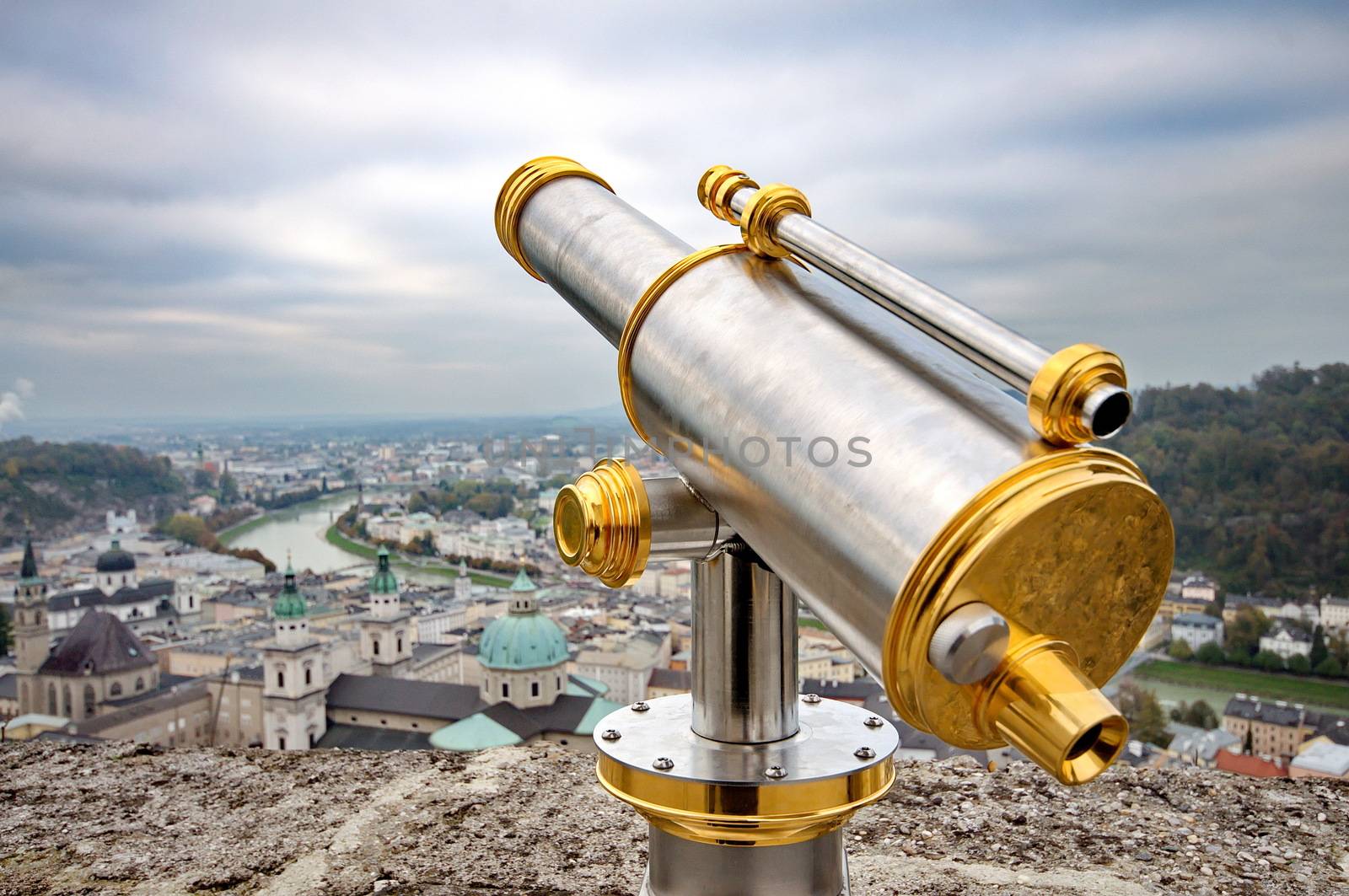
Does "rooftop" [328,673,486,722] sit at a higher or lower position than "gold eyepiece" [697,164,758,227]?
lower

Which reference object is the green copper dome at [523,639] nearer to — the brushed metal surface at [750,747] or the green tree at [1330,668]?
the green tree at [1330,668]

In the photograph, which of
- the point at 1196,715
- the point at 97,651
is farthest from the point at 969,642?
the point at 97,651

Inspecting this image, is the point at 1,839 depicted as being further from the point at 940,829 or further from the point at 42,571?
the point at 42,571

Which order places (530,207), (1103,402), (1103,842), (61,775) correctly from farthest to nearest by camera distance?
(61,775) < (1103,842) < (530,207) < (1103,402)

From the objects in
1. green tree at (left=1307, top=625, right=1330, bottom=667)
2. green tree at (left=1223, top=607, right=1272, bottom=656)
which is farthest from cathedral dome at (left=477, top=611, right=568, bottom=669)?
green tree at (left=1307, top=625, right=1330, bottom=667)

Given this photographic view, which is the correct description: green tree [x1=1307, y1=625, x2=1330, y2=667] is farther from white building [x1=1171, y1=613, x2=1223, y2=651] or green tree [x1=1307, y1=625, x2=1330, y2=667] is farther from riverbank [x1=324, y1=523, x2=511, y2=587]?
riverbank [x1=324, y1=523, x2=511, y2=587]

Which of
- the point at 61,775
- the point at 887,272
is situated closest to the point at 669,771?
the point at 887,272

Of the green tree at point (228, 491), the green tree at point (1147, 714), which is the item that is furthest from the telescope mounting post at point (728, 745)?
the green tree at point (228, 491)

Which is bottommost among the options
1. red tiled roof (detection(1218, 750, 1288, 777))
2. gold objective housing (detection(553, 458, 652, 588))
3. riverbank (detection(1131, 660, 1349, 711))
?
riverbank (detection(1131, 660, 1349, 711))
